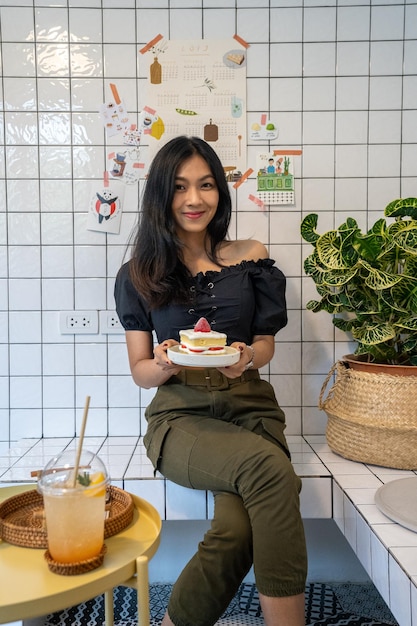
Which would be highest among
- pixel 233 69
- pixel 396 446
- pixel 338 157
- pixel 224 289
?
pixel 233 69

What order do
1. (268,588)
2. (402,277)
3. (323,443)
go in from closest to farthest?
1. (268,588)
2. (402,277)
3. (323,443)

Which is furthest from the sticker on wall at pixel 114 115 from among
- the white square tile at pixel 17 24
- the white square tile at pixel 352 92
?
the white square tile at pixel 352 92

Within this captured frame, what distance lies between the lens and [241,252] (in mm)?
1814

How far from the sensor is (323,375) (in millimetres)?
2125

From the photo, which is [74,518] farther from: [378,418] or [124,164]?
[124,164]

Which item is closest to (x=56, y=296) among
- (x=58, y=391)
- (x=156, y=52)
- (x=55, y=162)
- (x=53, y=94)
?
(x=58, y=391)

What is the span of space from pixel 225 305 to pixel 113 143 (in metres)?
0.80

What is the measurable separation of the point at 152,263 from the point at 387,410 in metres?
0.82

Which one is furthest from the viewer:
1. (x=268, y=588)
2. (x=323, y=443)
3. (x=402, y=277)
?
(x=323, y=443)

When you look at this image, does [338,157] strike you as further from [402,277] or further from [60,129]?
[60,129]

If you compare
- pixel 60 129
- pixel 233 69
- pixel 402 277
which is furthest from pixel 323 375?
pixel 60 129

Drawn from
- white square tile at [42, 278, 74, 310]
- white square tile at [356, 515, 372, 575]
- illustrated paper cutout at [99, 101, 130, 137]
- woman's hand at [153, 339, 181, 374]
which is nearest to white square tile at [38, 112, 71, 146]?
illustrated paper cutout at [99, 101, 130, 137]

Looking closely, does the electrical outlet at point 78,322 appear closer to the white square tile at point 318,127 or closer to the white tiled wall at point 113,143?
the white tiled wall at point 113,143

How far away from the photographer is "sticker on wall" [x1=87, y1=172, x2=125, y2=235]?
2059 mm
